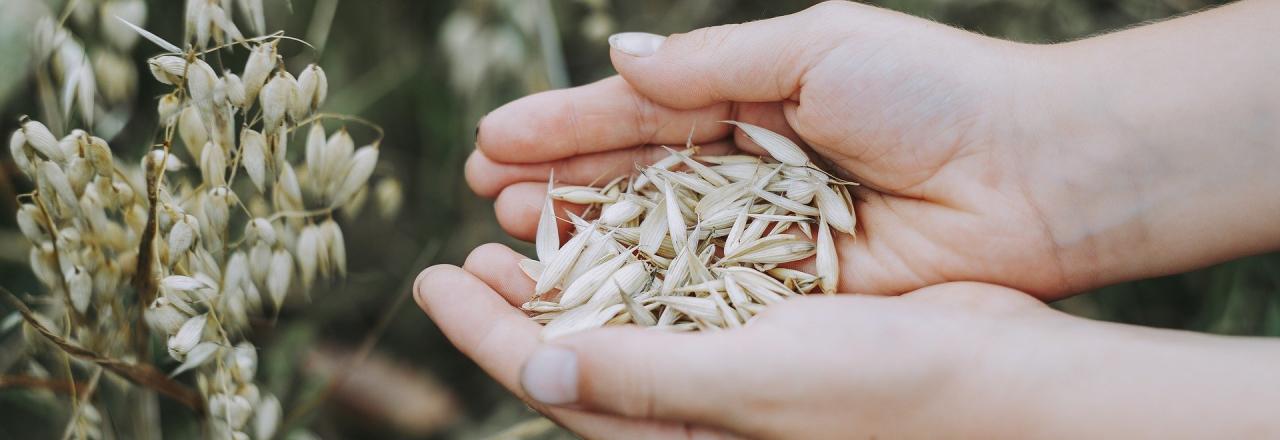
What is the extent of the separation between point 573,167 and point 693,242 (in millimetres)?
285

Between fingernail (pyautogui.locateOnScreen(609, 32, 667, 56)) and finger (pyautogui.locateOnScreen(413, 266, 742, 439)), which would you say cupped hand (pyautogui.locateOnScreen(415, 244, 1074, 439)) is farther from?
fingernail (pyautogui.locateOnScreen(609, 32, 667, 56))

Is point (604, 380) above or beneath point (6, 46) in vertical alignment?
beneath

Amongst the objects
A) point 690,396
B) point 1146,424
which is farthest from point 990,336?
point 690,396

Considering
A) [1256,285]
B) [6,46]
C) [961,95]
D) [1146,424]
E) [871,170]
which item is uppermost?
[6,46]

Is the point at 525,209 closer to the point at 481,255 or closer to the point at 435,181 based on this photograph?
the point at 481,255

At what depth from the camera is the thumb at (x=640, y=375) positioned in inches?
34.2

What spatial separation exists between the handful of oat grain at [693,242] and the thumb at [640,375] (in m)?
0.19

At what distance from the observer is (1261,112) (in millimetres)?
1151

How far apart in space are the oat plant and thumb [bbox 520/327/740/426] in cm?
35

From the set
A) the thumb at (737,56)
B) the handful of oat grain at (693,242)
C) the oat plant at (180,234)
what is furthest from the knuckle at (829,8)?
the oat plant at (180,234)

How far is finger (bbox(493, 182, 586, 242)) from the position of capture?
4.45 feet

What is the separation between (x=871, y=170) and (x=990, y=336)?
1.23 feet

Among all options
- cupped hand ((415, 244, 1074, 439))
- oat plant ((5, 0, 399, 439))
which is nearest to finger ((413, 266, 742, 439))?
cupped hand ((415, 244, 1074, 439))

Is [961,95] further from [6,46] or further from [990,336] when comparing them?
[6,46]
